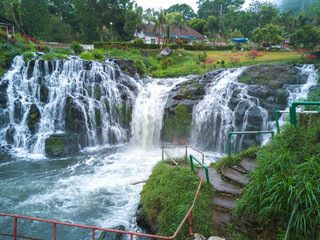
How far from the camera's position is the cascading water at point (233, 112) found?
1268 centimetres

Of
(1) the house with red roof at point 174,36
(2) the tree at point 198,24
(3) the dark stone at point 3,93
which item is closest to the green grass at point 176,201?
(3) the dark stone at point 3,93

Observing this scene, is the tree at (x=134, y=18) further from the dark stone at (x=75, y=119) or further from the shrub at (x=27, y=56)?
the dark stone at (x=75, y=119)

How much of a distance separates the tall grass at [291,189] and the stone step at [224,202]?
59cm

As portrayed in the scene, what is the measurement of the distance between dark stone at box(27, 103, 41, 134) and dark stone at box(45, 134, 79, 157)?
1.59m

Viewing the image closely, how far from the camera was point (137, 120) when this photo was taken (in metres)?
15.6

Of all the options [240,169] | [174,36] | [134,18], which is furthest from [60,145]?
[174,36]

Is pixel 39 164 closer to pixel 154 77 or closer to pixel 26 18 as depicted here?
pixel 154 77

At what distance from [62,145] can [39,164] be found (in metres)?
1.78

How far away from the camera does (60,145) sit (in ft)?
43.2

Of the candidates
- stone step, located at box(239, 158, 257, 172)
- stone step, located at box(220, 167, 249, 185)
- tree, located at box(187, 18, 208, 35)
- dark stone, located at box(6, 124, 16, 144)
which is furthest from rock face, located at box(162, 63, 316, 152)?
tree, located at box(187, 18, 208, 35)

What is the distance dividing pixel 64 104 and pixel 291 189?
14.1 metres

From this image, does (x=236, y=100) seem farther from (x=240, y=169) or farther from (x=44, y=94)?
(x=44, y=94)

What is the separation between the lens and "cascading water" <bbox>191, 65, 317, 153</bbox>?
12.7 meters

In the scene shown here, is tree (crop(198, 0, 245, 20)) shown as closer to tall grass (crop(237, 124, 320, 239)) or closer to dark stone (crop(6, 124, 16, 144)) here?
dark stone (crop(6, 124, 16, 144))
